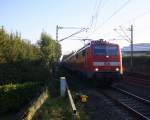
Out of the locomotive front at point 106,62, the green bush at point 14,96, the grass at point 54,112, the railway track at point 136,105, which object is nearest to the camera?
the grass at point 54,112

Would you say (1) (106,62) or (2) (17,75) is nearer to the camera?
(1) (106,62)

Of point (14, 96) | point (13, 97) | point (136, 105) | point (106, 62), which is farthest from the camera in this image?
point (14, 96)

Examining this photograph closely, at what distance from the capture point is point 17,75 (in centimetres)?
3603

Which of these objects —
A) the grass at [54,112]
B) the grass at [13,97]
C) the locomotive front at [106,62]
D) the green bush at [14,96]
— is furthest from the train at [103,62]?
the grass at [54,112]

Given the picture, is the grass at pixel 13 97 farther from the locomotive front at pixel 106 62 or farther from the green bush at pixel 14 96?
the locomotive front at pixel 106 62

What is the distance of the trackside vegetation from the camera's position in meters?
26.5

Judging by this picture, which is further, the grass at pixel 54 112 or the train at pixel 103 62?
the train at pixel 103 62

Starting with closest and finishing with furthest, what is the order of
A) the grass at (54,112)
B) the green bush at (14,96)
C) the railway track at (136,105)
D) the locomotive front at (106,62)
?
the grass at (54,112) → the railway track at (136,105) → the locomotive front at (106,62) → the green bush at (14,96)

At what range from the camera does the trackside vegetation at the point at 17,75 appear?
2650cm

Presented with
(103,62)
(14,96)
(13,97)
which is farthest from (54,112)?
(14,96)

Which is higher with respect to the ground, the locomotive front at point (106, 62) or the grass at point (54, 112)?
the locomotive front at point (106, 62)

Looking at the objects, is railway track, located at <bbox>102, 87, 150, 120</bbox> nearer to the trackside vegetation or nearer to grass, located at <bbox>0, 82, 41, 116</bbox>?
the trackside vegetation

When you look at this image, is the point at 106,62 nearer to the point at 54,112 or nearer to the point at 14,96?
the point at 14,96

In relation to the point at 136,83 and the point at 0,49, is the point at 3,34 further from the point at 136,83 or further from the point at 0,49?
the point at 136,83
